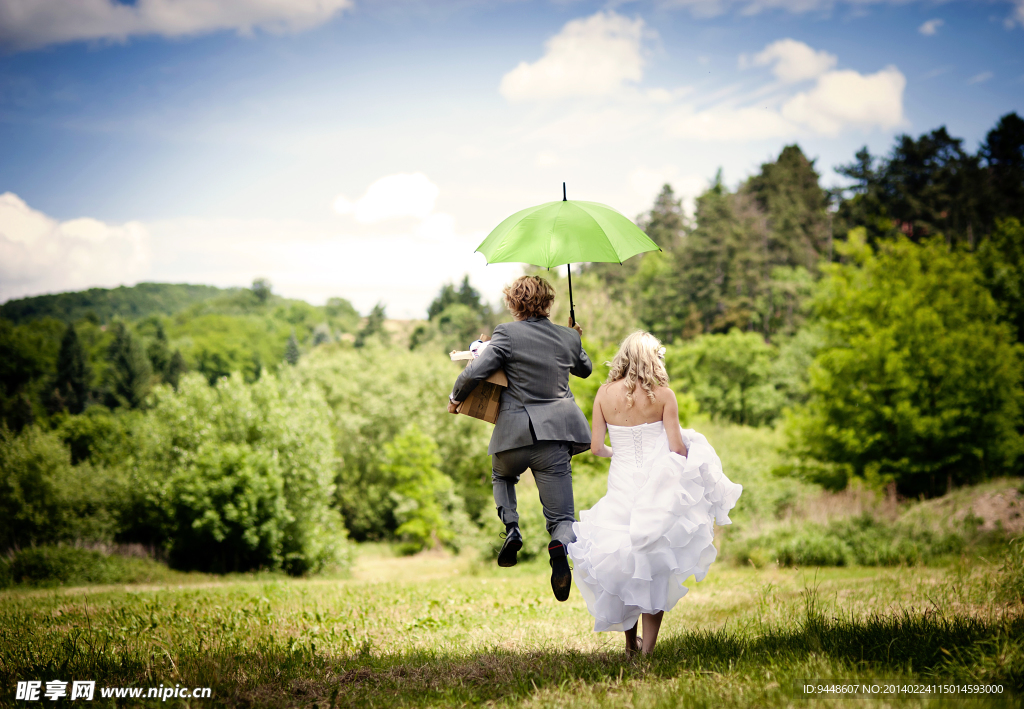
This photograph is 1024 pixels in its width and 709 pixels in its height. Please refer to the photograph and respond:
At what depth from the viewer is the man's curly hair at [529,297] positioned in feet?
15.8

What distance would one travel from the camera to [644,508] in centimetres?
429

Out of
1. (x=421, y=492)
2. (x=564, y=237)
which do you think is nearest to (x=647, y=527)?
(x=564, y=237)

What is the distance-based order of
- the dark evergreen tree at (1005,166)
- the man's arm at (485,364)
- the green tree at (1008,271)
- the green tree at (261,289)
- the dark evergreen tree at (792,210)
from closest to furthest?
the man's arm at (485,364), the green tree at (1008,271), the dark evergreen tree at (1005,166), the dark evergreen tree at (792,210), the green tree at (261,289)

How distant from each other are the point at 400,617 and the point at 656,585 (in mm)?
3170

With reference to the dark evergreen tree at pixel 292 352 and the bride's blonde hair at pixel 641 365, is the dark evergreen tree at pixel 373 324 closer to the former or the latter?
the dark evergreen tree at pixel 292 352

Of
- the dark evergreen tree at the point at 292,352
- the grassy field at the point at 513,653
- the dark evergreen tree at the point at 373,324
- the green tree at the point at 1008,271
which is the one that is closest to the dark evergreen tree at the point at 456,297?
the dark evergreen tree at the point at 373,324

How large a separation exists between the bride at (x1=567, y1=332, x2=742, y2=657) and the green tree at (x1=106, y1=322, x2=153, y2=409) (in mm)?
72920

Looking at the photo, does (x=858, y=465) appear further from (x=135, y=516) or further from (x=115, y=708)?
(x=135, y=516)

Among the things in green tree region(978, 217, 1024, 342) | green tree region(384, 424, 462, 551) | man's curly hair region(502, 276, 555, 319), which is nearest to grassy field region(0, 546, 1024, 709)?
man's curly hair region(502, 276, 555, 319)

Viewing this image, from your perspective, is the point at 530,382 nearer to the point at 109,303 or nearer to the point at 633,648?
the point at 633,648

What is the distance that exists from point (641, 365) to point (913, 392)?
17.9m

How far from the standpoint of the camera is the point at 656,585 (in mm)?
4273

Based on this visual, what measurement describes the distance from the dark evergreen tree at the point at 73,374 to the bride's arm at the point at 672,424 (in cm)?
7451

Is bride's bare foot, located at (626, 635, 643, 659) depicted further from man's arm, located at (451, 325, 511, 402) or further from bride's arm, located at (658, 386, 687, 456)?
man's arm, located at (451, 325, 511, 402)
